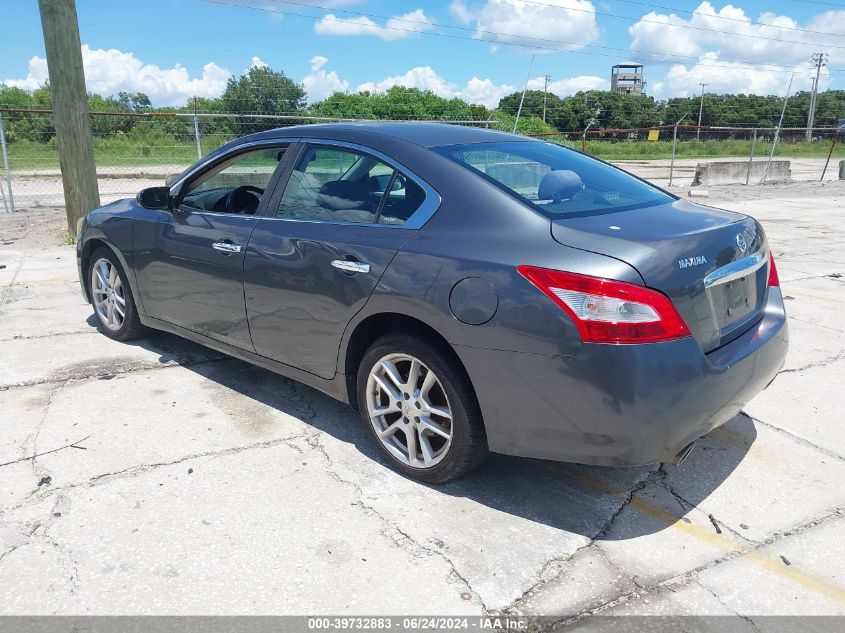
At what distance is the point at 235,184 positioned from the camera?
187 inches

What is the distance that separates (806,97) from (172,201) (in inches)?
3304

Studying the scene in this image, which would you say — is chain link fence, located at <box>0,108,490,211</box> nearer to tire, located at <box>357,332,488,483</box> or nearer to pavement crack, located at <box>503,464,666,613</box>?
tire, located at <box>357,332,488,483</box>

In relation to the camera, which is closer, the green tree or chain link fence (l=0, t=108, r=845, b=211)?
chain link fence (l=0, t=108, r=845, b=211)

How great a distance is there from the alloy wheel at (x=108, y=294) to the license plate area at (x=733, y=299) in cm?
406

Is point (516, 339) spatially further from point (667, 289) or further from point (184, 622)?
point (184, 622)

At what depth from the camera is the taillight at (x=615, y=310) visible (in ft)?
8.36

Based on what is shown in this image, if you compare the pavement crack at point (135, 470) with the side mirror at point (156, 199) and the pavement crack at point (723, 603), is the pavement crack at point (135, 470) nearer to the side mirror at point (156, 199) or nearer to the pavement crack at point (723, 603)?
the side mirror at point (156, 199)

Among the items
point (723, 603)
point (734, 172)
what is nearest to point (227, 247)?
point (723, 603)

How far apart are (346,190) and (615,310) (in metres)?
1.64

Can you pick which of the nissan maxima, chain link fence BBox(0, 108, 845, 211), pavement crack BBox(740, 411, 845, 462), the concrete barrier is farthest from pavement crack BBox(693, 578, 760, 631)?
the concrete barrier

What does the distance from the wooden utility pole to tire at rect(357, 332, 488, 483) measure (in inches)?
293

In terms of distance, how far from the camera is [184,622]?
2367mm

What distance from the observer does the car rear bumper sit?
2559 millimetres

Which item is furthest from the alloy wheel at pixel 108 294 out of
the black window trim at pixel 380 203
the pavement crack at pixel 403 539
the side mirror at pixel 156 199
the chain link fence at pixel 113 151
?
the chain link fence at pixel 113 151
